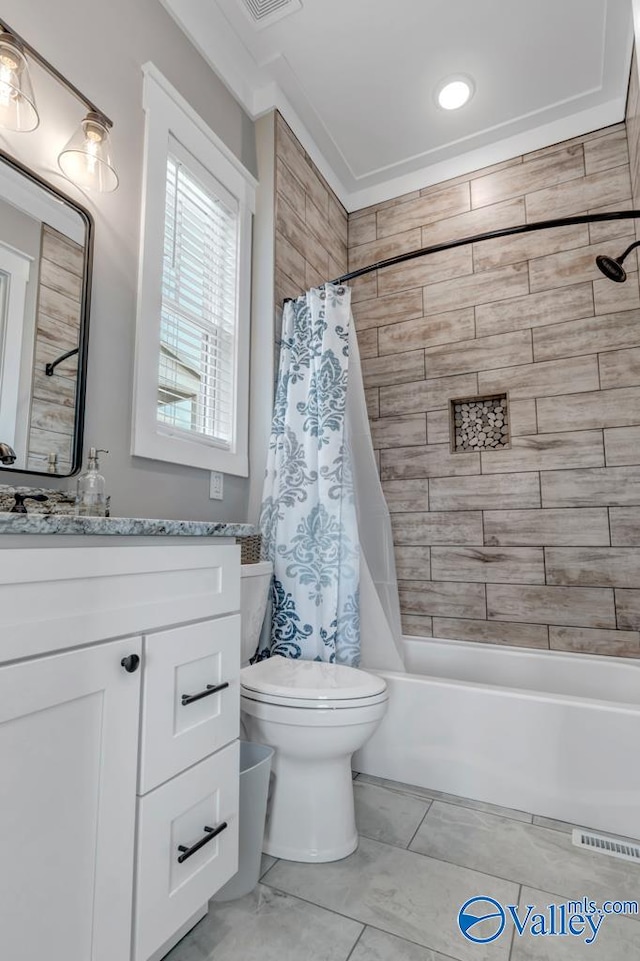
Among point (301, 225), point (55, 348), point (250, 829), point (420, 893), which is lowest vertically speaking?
point (420, 893)

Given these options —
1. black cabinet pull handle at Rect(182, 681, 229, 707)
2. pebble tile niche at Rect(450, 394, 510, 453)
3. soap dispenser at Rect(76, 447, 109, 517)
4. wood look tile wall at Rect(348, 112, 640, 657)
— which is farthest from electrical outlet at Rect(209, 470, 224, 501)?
pebble tile niche at Rect(450, 394, 510, 453)

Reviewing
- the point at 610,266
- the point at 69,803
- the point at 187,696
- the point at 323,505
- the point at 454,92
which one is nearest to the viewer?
the point at 69,803

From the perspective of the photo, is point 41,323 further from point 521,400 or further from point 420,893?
point 521,400

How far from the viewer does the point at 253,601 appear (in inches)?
71.8

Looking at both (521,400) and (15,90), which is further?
(521,400)

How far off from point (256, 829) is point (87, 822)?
64 centimetres

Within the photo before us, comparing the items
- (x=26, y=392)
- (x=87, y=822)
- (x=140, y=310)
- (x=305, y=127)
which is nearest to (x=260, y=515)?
(x=140, y=310)

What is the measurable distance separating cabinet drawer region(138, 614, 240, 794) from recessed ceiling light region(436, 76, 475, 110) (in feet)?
8.60

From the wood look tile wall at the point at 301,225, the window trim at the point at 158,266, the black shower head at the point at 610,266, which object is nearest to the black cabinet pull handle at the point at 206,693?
the window trim at the point at 158,266

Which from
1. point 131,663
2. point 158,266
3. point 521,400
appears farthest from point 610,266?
point 131,663

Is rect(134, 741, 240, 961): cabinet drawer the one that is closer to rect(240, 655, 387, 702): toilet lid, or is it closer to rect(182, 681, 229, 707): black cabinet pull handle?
rect(182, 681, 229, 707): black cabinet pull handle

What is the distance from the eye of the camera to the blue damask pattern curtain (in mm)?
1952

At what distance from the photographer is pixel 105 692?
0.84 m

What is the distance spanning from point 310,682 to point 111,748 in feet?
2.49
